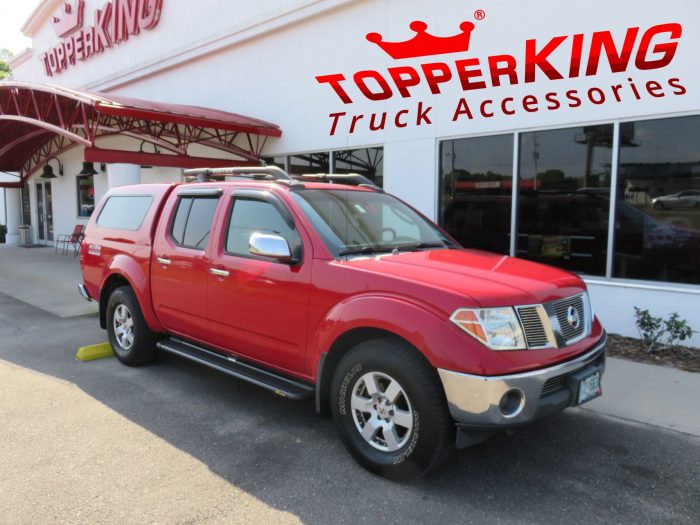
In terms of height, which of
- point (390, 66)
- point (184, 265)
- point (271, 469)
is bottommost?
point (271, 469)

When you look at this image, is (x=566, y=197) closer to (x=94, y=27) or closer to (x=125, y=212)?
(x=125, y=212)

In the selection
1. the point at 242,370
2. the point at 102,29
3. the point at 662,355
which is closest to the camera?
the point at 242,370

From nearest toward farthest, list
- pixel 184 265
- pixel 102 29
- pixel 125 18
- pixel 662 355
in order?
pixel 184 265 → pixel 662 355 → pixel 125 18 → pixel 102 29

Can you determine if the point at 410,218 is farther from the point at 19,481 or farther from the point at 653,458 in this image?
the point at 19,481

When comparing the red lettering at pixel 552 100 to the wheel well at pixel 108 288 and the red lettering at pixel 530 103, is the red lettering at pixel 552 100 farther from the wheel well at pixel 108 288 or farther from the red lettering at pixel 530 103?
the wheel well at pixel 108 288

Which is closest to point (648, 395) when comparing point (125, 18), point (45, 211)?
point (125, 18)

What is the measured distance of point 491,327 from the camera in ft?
9.76

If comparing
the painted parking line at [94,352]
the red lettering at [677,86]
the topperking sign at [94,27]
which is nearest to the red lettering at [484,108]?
the red lettering at [677,86]

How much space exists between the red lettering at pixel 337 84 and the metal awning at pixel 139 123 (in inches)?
64.4

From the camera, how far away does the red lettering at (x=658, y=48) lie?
599 cm

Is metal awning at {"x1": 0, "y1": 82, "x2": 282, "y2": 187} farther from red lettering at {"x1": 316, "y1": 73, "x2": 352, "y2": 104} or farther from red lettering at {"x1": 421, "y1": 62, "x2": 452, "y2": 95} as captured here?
red lettering at {"x1": 421, "y1": 62, "x2": 452, "y2": 95}

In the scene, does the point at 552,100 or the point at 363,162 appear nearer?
the point at 552,100

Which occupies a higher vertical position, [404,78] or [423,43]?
[423,43]

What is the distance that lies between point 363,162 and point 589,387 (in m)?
6.77
